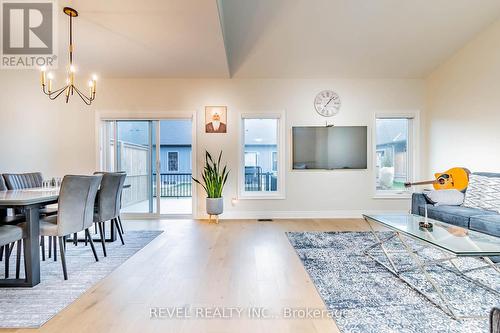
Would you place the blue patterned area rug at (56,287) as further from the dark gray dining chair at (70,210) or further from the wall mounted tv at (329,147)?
the wall mounted tv at (329,147)

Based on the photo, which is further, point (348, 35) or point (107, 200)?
point (348, 35)

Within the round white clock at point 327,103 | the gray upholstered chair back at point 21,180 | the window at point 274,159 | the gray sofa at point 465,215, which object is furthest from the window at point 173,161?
the gray sofa at point 465,215

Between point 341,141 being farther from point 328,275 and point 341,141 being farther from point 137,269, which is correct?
point 137,269

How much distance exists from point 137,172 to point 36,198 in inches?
114

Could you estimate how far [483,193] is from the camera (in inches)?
134

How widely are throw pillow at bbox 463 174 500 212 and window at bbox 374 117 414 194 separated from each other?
65.4 inches

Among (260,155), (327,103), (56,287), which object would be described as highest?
(327,103)

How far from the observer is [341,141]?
5137 millimetres

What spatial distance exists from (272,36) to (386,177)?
354 cm

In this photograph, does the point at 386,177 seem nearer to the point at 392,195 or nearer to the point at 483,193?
the point at 392,195

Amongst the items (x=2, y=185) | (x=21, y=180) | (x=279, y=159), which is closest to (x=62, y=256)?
(x=2, y=185)

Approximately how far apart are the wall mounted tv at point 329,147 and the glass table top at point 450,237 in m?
2.40

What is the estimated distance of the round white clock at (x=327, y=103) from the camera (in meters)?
5.14

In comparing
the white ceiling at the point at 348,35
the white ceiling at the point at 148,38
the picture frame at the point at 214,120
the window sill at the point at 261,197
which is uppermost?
the white ceiling at the point at 348,35
